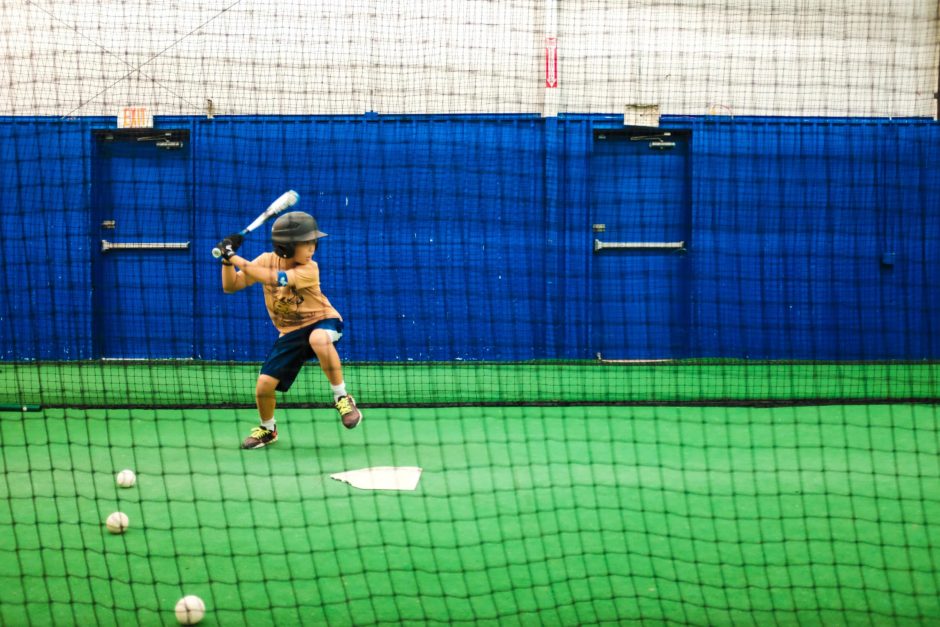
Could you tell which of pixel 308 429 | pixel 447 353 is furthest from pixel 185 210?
pixel 308 429

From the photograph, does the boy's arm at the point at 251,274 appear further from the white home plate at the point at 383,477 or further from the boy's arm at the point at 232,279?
the white home plate at the point at 383,477

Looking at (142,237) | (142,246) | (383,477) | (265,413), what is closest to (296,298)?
(265,413)

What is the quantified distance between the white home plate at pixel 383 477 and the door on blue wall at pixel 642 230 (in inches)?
230

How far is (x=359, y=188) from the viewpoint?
10469 mm

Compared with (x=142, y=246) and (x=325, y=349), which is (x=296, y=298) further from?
(x=142, y=246)

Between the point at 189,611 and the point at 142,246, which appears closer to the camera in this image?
the point at 189,611

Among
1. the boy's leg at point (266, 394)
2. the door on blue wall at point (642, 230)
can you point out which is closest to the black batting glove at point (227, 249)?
the boy's leg at point (266, 394)

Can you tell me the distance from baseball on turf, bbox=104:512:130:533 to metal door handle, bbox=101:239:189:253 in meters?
6.83

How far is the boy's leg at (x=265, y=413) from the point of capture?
6.10 m

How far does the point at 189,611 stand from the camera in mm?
3271

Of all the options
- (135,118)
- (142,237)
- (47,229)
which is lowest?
(142,237)

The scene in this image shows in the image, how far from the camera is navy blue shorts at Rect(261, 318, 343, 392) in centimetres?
612

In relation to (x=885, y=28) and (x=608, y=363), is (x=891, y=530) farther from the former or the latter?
(x=885, y=28)

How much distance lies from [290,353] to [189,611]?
9.79 ft
